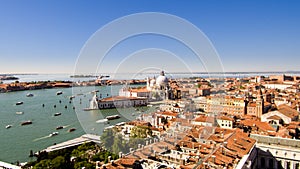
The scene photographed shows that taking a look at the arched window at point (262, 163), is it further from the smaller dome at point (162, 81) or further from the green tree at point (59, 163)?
the smaller dome at point (162, 81)

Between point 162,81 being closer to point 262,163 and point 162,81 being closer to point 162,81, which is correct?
point 162,81

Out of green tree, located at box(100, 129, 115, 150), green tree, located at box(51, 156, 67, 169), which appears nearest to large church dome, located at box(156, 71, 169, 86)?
green tree, located at box(100, 129, 115, 150)

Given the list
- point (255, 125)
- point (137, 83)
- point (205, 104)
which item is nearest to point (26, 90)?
point (137, 83)

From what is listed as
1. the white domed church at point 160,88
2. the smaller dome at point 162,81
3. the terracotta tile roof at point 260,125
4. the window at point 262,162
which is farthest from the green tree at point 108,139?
the smaller dome at point 162,81

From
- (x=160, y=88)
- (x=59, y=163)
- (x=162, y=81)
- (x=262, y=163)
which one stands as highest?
(x=162, y=81)

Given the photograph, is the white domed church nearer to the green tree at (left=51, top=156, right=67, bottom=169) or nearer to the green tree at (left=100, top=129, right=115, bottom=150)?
the green tree at (left=100, top=129, right=115, bottom=150)

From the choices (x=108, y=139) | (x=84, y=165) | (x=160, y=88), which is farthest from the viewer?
(x=160, y=88)

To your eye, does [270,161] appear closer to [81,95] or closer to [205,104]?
[205,104]

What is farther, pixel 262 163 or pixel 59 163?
pixel 262 163

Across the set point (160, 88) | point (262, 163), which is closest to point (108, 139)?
point (262, 163)

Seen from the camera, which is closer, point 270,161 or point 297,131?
point 270,161

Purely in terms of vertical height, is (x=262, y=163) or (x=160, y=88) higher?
(x=160, y=88)
